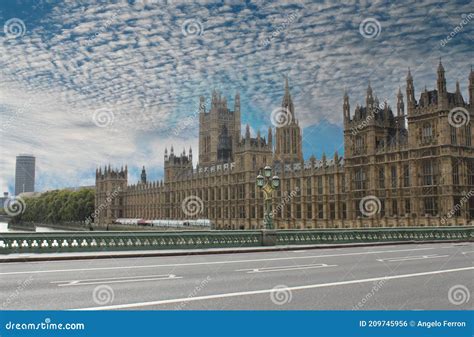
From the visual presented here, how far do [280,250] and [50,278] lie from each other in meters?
14.3

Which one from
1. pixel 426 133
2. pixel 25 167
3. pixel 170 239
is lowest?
pixel 170 239

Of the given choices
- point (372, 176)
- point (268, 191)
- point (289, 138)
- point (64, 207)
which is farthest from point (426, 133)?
point (64, 207)

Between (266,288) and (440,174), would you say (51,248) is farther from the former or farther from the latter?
(440,174)

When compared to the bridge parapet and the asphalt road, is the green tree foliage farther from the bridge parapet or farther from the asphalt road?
the asphalt road

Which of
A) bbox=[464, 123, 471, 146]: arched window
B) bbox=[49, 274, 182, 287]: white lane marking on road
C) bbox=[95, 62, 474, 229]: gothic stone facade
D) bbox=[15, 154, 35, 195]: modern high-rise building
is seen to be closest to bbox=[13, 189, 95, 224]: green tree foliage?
bbox=[95, 62, 474, 229]: gothic stone facade

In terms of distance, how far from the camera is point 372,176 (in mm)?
65625

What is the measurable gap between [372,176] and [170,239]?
4517cm

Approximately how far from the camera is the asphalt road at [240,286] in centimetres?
989

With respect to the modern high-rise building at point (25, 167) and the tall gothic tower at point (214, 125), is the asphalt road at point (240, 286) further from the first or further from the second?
the tall gothic tower at point (214, 125)

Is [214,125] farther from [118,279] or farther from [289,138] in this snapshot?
[118,279]

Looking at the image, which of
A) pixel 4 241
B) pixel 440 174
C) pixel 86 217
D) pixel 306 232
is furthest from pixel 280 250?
pixel 86 217

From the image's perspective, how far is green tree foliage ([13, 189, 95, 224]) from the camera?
13812 cm

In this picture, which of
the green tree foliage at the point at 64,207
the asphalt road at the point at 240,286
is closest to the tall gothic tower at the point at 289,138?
the green tree foliage at the point at 64,207

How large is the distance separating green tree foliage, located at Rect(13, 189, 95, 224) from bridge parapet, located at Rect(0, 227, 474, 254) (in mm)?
116941
